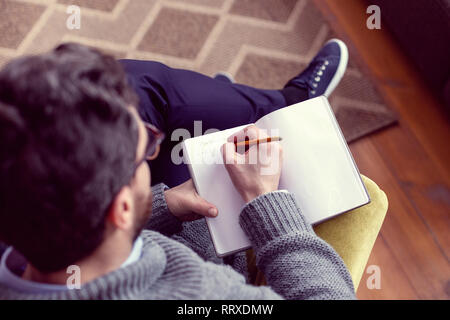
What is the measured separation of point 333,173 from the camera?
761mm

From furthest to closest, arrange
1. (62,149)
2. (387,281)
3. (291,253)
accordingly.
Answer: (387,281) < (291,253) < (62,149)

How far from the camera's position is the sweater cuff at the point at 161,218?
81 centimetres

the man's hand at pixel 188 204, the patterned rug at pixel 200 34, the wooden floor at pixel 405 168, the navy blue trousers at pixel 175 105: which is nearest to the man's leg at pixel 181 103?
the navy blue trousers at pixel 175 105

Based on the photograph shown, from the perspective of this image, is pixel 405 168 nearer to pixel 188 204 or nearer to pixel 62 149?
pixel 188 204

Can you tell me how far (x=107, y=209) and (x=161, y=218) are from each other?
322 millimetres

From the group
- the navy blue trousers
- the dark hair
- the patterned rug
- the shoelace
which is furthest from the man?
the patterned rug

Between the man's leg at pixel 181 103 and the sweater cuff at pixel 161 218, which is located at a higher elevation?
the man's leg at pixel 181 103

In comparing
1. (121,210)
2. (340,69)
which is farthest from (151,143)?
(340,69)

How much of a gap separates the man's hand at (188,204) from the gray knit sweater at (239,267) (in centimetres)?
2

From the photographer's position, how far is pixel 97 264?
55 cm

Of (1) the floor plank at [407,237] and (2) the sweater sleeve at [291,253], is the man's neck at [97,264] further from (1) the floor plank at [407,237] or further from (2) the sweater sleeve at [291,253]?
(1) the floor plank at [407,237]

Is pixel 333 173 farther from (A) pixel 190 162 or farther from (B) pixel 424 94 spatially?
(B) pixel 424 94

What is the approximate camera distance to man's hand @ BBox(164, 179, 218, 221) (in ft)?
2.51

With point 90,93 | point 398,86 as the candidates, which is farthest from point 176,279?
point 398,86
